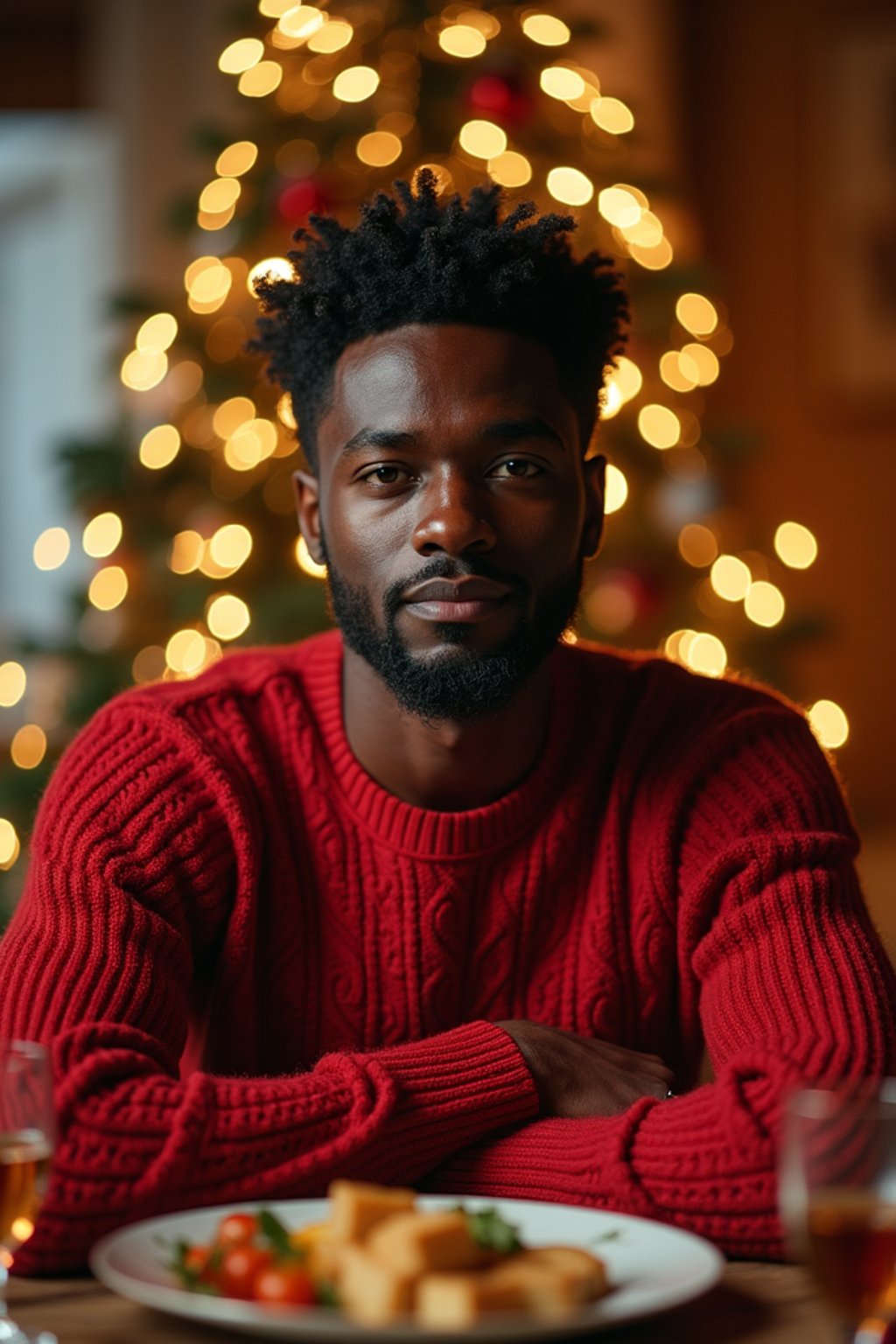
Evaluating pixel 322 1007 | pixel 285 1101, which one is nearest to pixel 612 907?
pixel 322 1007

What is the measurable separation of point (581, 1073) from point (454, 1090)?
5.4 inches

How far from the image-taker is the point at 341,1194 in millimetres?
837

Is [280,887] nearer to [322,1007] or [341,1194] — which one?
[322,1007]

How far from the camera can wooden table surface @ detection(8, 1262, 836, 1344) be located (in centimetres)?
86

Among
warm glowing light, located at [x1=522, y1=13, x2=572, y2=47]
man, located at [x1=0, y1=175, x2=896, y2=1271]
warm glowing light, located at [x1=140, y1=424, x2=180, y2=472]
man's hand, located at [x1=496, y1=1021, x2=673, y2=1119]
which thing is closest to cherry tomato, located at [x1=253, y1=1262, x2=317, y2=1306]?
man, located at [x1=0, y1=175, x2=896, y2=1271]

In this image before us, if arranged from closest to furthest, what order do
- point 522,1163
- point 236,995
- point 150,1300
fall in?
point 150,1300
point 522,1163
point 236,995

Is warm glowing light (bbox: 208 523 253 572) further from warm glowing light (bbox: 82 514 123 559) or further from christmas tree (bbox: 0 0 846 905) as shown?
warm glowing light (bbox: 82 514 123 559)

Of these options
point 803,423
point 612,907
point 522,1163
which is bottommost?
point 522,1163

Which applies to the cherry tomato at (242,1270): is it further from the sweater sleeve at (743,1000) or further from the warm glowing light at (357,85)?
the warm glowing light at (357,85)

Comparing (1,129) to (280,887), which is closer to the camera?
(280,887)

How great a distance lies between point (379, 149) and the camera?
3.33 m

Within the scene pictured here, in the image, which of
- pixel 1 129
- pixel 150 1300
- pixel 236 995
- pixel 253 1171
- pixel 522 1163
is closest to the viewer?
pixel 150 1300

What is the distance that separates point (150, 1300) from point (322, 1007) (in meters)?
0.74

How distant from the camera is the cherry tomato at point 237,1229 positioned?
2.86ft
